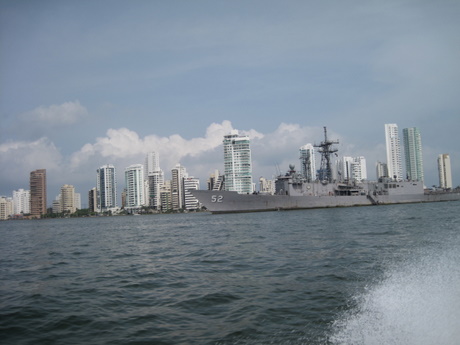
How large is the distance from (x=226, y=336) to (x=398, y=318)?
270cm

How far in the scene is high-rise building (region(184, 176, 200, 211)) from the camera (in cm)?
15100

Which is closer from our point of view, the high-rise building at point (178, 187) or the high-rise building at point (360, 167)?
the high-rise building at point (360, 167)

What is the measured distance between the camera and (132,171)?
166875 millimetres

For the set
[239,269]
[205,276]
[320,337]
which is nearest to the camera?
[320,337]

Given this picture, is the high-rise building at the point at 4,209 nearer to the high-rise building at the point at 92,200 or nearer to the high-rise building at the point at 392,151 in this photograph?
the high-rise building at the point at 92,200

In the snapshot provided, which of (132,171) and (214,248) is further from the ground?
(132,171)

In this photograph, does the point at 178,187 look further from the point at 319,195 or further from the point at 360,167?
the point at 319,195

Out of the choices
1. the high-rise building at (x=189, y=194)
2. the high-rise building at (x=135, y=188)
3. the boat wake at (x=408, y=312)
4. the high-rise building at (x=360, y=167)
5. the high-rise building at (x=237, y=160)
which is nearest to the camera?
the boat wake at (x=408, y=312)

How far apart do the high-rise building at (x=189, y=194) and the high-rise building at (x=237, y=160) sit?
128 ft

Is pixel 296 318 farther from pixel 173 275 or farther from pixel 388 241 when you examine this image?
pixel 388 241

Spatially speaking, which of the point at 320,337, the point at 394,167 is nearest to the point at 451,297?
the point at 320,337

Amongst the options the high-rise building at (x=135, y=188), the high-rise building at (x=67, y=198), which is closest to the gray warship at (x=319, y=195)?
the high-rise building at (x=135, y=188)

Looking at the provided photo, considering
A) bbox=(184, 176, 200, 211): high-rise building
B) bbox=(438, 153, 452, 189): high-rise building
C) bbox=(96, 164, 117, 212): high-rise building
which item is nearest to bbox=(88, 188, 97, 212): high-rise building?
bbox=(96, 164, 117, 212): high-rise building

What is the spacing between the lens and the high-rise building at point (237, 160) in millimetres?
112250
